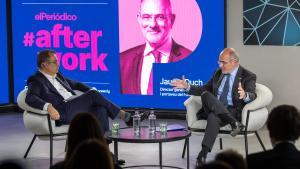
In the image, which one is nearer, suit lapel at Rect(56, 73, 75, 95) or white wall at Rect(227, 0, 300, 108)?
suit lapel at Rect(56, 73, 75, 95)

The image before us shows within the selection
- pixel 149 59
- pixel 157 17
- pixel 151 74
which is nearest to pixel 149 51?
pixel 149 59

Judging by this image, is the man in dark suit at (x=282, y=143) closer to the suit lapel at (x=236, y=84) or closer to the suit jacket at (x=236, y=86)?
the suit jacket at (x=236, y=86)

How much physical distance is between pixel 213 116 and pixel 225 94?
1.70 feet

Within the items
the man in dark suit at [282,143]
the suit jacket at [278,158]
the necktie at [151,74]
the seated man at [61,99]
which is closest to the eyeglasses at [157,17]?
the necktie at [151,74]

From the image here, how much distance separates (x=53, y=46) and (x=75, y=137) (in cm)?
648

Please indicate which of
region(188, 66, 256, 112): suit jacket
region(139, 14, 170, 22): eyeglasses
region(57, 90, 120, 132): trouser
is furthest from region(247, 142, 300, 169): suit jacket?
region(139, 14, 170, 22): eyeglasses

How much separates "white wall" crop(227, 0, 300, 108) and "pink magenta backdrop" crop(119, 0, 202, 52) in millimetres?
466

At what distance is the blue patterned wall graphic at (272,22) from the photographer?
28.3ft

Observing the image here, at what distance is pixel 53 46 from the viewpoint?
33.4 feet

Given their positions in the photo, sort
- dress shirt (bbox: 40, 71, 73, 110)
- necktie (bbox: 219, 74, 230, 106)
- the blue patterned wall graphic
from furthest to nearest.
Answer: the blue patterned wall graphic
dress shirt (bbox: 40, 71, 73, 110)
necktie (bbox: 219, 74, 230, 106)

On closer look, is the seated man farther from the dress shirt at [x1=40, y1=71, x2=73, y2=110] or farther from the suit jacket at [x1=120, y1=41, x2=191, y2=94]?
the suit jacket at [x1=120, y1=41, x2=191, y2=94]

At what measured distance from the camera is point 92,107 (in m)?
7.18

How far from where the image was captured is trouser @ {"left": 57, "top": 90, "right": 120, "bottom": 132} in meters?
7.09

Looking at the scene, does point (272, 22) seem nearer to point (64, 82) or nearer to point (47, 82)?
point (64, 82)
